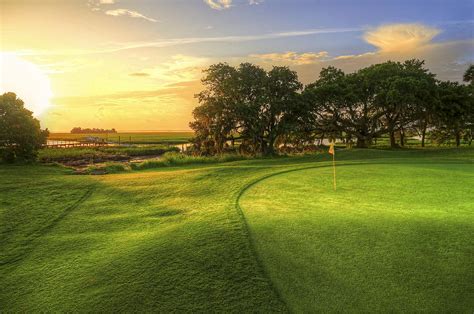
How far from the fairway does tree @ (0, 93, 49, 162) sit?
69.5 feet

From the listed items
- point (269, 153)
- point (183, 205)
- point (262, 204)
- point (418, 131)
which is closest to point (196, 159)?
point (269, 153)

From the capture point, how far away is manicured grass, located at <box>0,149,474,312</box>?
526cm

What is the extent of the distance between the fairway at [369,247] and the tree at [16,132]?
21.2 meters

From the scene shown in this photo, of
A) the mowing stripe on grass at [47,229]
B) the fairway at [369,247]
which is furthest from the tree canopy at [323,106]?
the fairway at [369,247]

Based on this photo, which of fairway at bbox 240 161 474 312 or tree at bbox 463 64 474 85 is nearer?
fairway at bbox 240 161 474 312

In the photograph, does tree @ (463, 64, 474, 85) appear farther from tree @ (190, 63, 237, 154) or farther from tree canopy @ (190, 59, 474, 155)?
tree @ (190, 63, 237, 154)

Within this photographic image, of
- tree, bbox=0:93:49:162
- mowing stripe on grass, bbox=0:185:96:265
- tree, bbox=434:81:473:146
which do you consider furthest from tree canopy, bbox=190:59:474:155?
mowing stripe on grass, bbox=0:185:96:265

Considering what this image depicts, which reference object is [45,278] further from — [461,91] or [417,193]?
[461,91]

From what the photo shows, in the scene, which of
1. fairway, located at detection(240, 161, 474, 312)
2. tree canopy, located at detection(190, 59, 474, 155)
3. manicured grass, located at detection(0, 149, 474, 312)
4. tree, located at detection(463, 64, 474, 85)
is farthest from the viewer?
tree, located at detection(463, 64, 474, 85)

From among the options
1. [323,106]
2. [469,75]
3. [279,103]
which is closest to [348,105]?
[323,106]

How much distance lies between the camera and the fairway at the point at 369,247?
197 inches

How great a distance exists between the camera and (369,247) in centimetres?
635

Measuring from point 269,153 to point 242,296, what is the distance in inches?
1110

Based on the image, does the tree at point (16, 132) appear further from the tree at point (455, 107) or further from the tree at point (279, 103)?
the tree at point (455, 107)
